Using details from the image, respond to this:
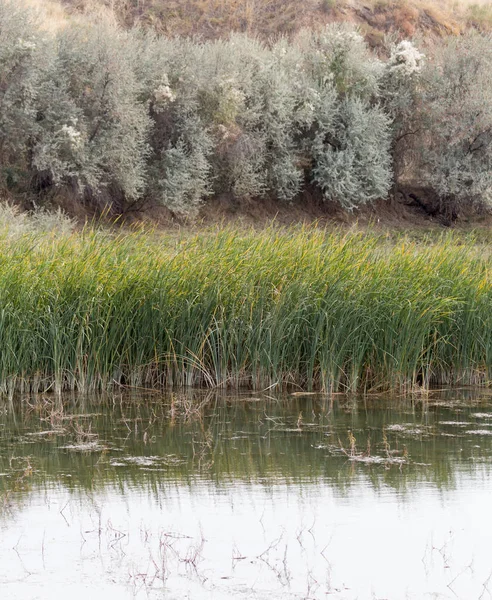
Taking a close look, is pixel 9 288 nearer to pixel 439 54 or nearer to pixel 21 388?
pixel 21 388

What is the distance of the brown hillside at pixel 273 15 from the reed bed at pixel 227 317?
29.3 metres

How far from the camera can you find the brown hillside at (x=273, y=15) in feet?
131

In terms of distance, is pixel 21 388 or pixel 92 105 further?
pixel 92 105

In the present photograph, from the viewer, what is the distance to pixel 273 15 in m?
41.8

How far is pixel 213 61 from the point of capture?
29047mm

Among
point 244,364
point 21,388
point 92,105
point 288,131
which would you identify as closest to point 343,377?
point 244,364

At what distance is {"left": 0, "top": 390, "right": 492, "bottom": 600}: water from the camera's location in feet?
17.5

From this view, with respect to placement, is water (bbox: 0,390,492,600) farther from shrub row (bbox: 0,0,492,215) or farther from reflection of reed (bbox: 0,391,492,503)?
shrub row (bbox: 0,0,492,215)

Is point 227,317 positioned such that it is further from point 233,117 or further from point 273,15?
point 273,15

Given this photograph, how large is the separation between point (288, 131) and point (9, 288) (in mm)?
20327

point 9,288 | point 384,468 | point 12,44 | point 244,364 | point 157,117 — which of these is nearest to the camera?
point 384,468

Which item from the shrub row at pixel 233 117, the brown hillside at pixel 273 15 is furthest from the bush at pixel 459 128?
the brown hillside at pixel 273 15

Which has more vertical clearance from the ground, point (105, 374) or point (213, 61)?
point (213, 61)

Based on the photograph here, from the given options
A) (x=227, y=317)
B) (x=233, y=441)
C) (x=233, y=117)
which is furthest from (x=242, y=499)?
(x=233, y=117)
